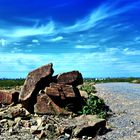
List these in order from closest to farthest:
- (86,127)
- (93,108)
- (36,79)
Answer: (86,127) → (93,108) → (36,79)

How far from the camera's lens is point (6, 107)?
27.9m

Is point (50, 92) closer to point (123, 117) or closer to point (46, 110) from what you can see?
point (46, 110)

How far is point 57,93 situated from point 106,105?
5.11 metres

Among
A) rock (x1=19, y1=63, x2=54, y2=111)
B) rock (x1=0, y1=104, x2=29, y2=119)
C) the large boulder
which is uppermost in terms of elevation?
rock (x1=19, y1=63, x2=54, y2=111)

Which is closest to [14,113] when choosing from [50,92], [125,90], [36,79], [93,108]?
[50,92]

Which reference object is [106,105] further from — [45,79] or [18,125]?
[18,125]

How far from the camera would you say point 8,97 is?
28422 millimetres

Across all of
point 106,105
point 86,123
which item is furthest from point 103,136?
point 106,105

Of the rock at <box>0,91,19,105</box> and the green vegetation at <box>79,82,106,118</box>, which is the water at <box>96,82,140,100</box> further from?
the rock at <box>0,91,19,105</box>

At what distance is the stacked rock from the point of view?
26.2 meters

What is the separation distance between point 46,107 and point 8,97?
11.3 feet

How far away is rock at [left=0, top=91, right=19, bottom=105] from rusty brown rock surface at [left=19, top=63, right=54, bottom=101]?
90 cm

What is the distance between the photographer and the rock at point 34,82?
1081 inches

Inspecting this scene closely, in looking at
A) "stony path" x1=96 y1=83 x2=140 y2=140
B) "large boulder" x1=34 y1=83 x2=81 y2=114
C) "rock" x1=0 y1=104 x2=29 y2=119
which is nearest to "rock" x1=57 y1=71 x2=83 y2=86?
"large boulder" x1=34 y1=83 x2=81 y2=114
